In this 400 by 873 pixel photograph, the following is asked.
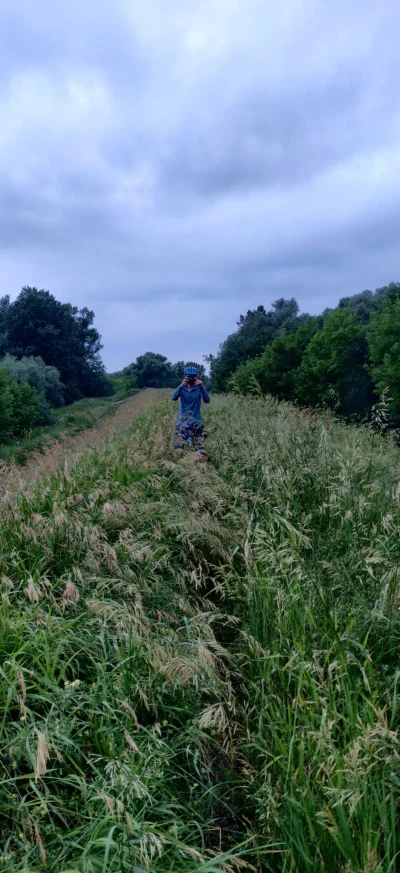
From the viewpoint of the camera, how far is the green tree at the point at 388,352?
74.9 feet

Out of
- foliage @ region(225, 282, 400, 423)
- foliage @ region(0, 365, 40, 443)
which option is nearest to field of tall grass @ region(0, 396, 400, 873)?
foliage @ region(0, 365, 40, 443)

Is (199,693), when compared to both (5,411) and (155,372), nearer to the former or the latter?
(5,411)

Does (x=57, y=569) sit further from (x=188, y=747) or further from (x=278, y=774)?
(x=278, y=774)

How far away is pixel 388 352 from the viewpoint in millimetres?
25359

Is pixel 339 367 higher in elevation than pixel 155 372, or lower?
lower

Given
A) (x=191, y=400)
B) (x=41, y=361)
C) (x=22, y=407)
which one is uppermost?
(x=41, y=361)

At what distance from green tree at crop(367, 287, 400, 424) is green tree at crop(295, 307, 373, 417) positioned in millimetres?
1285

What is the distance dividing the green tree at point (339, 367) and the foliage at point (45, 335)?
17.5 metres

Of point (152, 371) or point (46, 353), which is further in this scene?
point (152, 371)

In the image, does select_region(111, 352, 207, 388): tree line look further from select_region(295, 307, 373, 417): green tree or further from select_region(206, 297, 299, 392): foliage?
select_region(295, 307, 373, 417): green tree

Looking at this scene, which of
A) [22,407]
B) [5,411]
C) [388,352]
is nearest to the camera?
[5,411]

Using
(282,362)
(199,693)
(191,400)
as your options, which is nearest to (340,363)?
(282,362)

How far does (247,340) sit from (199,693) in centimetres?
4565

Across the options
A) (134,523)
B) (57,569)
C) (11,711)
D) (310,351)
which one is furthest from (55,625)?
(310,351)
